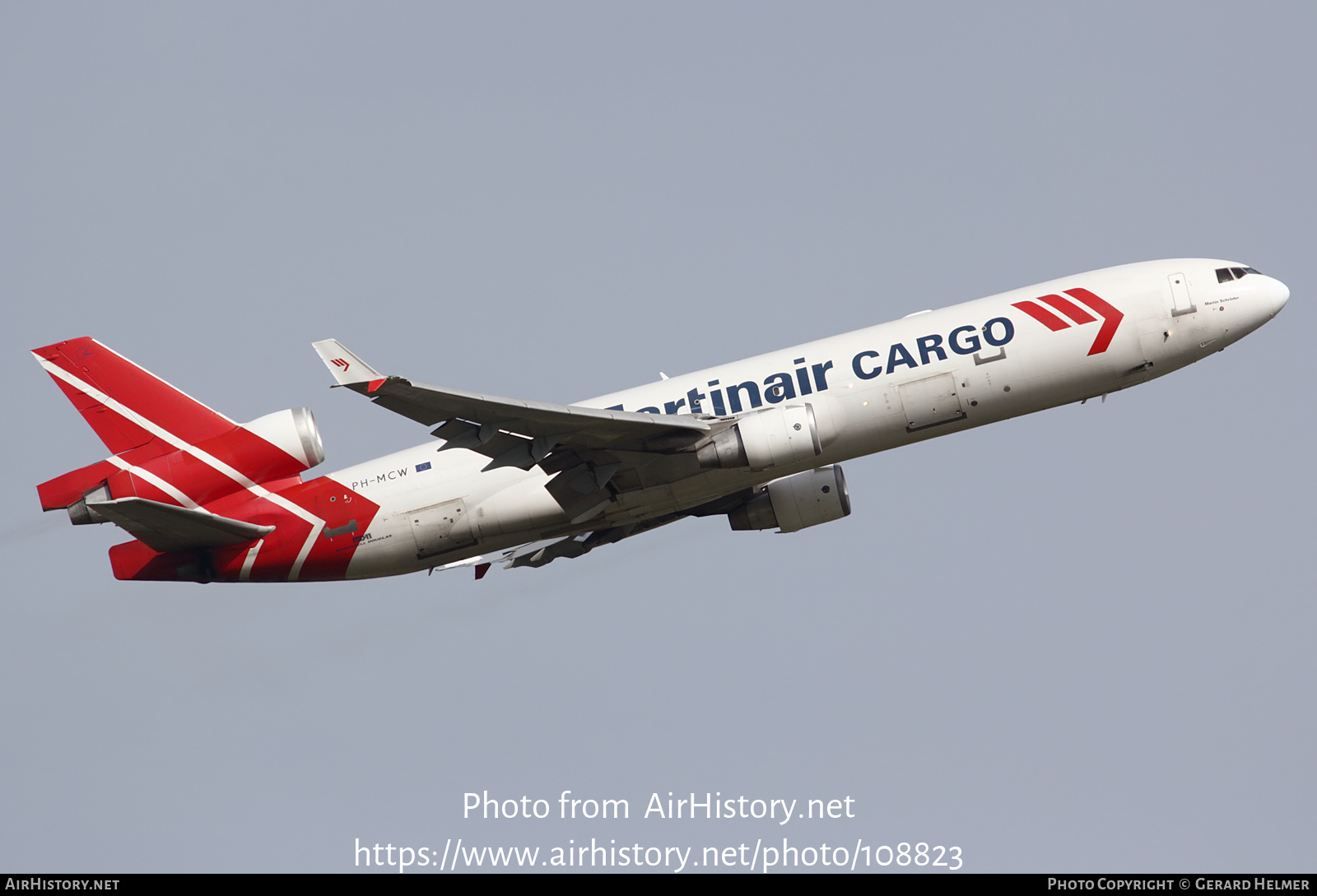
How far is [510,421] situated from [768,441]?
265 inches

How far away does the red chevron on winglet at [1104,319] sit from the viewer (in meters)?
40.7

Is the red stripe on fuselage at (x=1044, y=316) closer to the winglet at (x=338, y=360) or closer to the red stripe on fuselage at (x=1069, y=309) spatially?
the red stripe on fuselage at (x=1069, y=309)

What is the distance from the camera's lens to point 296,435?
43.2m

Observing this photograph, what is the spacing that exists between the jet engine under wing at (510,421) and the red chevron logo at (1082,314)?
980cm

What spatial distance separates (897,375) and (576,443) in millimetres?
8921

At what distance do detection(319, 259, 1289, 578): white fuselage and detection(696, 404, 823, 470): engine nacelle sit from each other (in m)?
0.61

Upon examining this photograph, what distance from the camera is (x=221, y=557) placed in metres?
43.2

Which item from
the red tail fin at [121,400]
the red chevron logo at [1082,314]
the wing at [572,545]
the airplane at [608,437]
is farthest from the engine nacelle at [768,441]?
the red tail fin at [121,400]

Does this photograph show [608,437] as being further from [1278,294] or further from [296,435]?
[1278,294]

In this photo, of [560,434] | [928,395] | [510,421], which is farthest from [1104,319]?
[510,421]

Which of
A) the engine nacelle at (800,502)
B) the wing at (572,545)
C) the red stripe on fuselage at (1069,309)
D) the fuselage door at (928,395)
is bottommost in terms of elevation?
the wing at (572,545)

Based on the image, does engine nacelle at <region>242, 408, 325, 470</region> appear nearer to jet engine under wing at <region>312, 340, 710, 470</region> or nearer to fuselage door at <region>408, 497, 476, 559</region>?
fuselage door at <region>408, 497, 476, 559</region>

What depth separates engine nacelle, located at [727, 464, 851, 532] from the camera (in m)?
44.9

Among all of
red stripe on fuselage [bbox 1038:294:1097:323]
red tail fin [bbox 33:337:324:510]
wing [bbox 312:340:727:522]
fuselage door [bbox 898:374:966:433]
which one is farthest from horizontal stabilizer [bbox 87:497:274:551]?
red stripe on fuselage [bbox 1038:294:1097:323]
